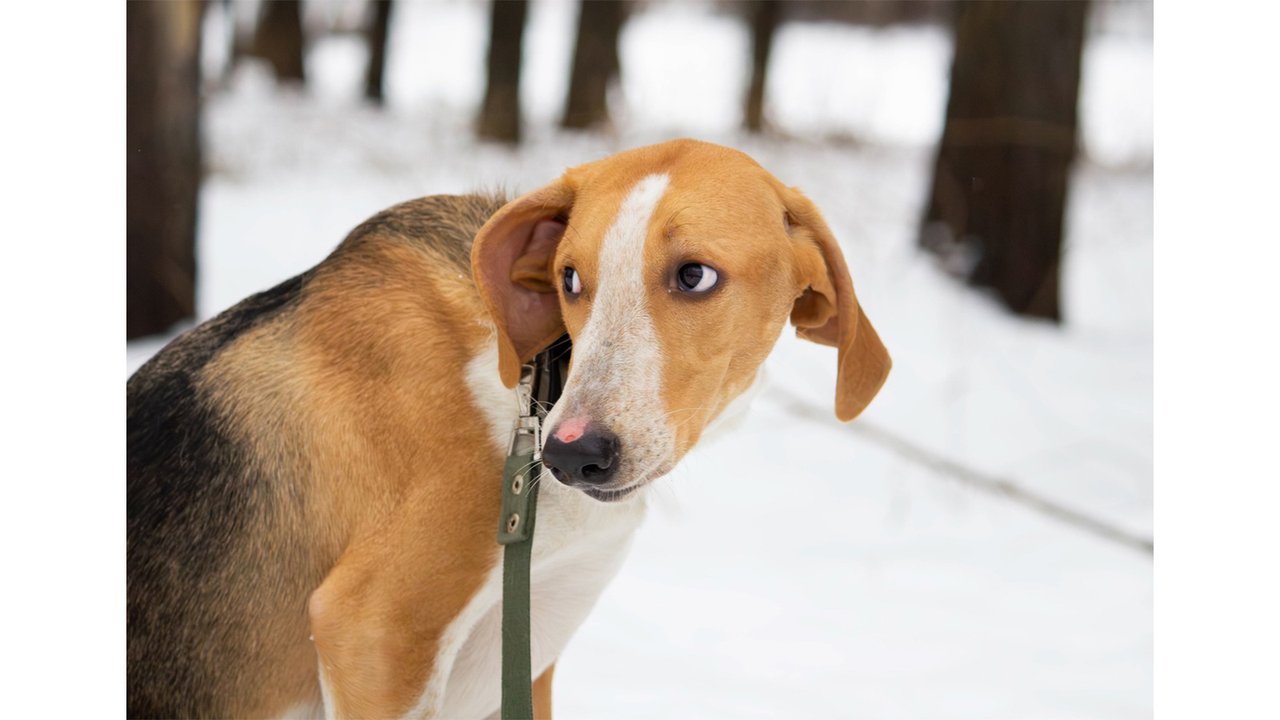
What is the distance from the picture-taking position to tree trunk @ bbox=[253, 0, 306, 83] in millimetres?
2711

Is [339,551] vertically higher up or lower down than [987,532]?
higher up

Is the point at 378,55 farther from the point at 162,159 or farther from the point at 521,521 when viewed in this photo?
the point at 521,521

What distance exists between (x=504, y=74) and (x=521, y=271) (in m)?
1.17

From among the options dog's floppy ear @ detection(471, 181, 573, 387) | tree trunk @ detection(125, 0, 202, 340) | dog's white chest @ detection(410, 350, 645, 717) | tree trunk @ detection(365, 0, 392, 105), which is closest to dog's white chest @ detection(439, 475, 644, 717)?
dog's white chest @ detection(410, 350, 645, 717)

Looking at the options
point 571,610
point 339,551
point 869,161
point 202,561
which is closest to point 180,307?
point 202,561

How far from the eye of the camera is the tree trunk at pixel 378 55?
2723mm

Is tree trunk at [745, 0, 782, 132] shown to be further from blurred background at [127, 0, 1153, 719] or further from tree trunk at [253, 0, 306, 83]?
tree trunk at [253, 0, 306, 83]

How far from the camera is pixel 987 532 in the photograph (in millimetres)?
3086

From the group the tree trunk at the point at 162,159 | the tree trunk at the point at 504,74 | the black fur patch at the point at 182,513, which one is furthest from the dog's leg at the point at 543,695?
the tree trunk at the point at 504,74

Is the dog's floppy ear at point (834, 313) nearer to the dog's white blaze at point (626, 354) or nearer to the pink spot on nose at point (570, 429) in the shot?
the dog's white blaze at point (626, 354)

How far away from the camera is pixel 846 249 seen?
3139 millimetres
